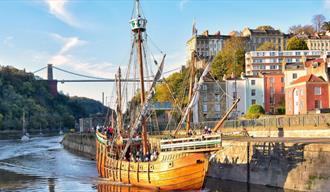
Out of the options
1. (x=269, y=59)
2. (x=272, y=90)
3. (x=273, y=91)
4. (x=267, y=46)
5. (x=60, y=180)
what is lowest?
(x=60, y=180)

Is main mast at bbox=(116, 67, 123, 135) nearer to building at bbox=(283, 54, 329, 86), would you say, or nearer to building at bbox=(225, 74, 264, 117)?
building at bbox=(283, 54, 329, 86)

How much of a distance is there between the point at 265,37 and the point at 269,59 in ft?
133

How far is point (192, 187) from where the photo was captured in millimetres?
36062

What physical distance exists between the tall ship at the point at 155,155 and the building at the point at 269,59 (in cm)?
8956

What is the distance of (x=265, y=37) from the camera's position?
176m

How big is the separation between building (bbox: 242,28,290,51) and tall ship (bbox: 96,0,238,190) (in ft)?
427

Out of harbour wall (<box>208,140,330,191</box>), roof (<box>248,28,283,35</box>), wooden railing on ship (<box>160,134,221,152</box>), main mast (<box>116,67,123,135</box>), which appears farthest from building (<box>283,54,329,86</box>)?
roof (<box>248,28,283,35</box>)

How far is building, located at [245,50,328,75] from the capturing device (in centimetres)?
13300

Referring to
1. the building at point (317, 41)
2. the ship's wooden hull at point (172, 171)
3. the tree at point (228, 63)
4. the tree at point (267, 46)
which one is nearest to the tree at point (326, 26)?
the building at point (317, 41)

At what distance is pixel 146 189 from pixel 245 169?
8.01 meters

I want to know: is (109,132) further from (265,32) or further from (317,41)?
(265,32)

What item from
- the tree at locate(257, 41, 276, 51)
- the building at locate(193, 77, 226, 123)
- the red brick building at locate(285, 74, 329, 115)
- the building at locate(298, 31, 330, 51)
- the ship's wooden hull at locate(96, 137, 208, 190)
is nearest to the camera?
the ship's wooden hull at locate(96, 137, 208, 190)

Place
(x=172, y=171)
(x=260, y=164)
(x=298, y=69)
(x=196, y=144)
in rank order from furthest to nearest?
(x=298, y=69)
(x=260, y=164)
(x=172, y=171)
(x=196, y=144)

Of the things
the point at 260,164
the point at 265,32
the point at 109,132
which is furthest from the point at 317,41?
the point at 260,164
